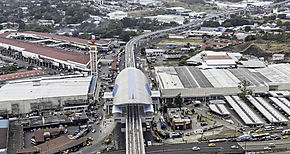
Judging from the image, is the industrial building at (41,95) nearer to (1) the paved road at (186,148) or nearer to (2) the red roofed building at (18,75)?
(2) the red roofed building at (18,75)

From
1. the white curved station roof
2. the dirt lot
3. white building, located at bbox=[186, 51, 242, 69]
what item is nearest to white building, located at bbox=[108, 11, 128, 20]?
the dirt lot

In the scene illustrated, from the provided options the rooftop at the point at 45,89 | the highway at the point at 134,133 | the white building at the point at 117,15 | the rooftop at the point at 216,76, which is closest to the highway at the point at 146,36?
the rooftop at the point at 216,76

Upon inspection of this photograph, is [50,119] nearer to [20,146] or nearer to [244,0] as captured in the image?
[20,146]

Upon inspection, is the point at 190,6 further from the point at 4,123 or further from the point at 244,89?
the point at 4,123

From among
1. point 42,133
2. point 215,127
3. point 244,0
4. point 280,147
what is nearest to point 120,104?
point 42,133

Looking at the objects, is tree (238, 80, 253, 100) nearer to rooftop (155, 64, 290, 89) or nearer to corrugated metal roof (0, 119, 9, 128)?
rooftop (155, 64, 290, 89)

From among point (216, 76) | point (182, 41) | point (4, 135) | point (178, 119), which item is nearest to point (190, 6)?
point (182, 41)

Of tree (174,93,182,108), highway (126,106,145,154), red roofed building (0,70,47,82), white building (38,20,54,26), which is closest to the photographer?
highway (126,106,145,154)

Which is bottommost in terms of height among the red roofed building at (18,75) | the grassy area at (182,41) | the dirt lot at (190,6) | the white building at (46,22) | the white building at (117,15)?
the red roofed building at (18,75)
